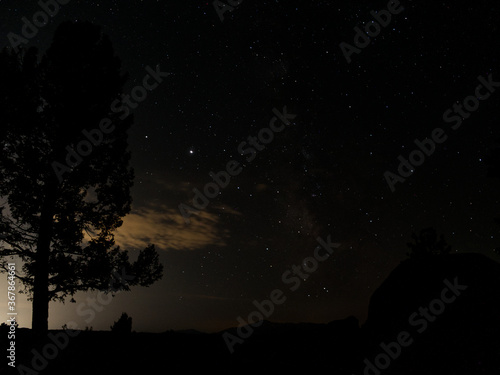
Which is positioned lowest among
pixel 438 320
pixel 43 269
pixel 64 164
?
pixel 438 320

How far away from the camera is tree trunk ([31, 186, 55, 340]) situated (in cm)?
1059

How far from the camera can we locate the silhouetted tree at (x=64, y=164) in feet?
35.7

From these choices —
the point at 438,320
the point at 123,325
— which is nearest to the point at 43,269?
the point at 123,325

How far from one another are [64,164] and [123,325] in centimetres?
527

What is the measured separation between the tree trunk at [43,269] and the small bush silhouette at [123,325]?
6.69ft

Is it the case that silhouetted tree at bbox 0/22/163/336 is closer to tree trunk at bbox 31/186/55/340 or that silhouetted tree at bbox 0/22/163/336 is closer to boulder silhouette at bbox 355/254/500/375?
tree trunk at bbox 31/186/55/340

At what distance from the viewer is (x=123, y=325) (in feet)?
35.0

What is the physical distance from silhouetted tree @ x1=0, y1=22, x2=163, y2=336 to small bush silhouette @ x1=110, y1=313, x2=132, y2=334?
137 cm

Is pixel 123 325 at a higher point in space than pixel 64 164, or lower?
lower

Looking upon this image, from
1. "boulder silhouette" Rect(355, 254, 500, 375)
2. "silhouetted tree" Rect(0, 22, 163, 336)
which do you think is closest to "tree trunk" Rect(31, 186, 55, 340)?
"silhouetted tree" Rect(0, 22, 163, 336)

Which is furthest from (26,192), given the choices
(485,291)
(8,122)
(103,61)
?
(485,291)

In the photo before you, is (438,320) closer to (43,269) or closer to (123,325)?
(123,325)

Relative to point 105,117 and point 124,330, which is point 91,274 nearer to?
point 124,330

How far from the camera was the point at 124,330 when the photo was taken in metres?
10.4
